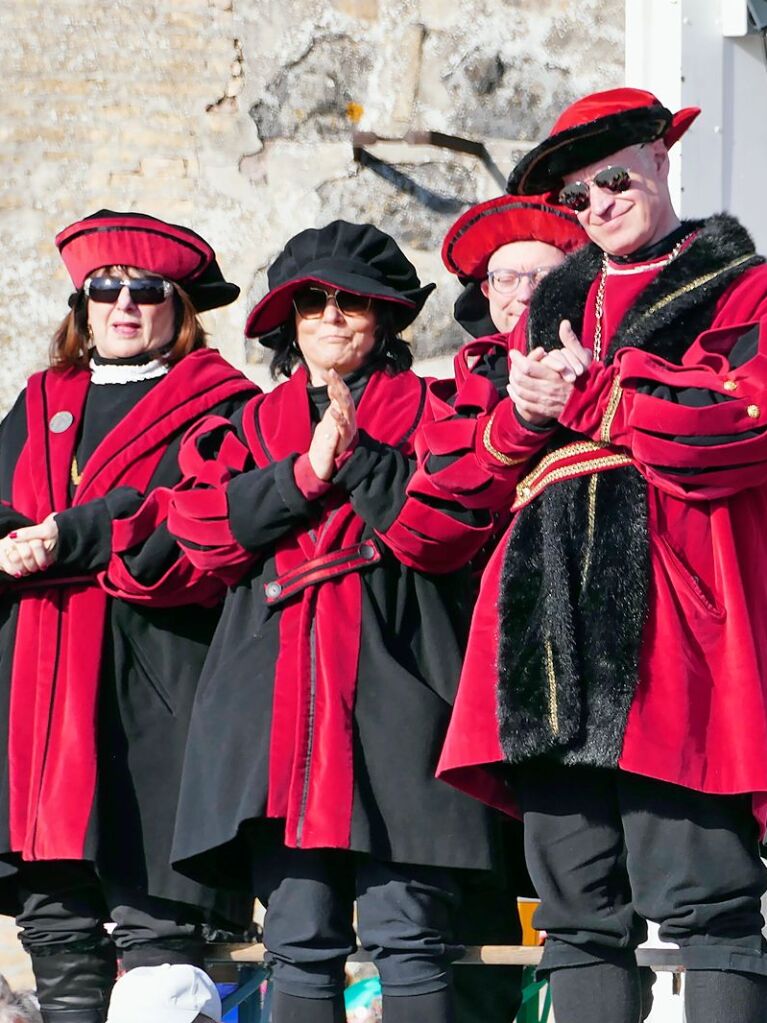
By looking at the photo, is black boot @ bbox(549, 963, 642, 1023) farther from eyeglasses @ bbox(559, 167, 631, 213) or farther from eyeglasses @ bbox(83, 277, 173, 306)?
eyeglasses @ bbox(83, 277, 173, 306)

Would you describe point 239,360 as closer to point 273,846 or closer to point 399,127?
point 399,127

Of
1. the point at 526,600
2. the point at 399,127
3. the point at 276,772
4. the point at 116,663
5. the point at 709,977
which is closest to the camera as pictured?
the point at 709,977

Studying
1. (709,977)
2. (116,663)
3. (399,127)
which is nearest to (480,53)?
(399,127)

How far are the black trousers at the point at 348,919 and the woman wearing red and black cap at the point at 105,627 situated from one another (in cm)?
36

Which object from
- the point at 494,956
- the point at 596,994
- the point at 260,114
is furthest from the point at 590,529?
the point at 260,114

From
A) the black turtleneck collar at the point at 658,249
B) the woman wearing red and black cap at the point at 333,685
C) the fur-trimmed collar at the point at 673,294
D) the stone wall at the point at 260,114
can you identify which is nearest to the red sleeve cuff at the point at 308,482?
the woman wearing red and black cap at the point at 333,685

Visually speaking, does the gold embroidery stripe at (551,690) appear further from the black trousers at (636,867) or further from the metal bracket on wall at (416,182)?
the metal bracket on wall at (416,182)

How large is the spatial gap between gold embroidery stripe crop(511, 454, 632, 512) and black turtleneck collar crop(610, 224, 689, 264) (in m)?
0.39

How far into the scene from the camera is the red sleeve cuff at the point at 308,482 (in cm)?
402

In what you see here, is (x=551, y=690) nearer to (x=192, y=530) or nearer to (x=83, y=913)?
(x=192, y=530)

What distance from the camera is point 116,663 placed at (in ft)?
14.5

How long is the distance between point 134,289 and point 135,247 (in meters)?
0.10

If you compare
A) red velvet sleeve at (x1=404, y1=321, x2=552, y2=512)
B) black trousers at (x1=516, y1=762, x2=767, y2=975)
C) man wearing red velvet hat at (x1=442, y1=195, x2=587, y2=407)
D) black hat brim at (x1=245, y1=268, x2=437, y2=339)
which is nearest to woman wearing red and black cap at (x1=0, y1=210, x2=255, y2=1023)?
black hat brim at (x1=245, y1=268, x2=437, y2=339)

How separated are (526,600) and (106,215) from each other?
166cm
